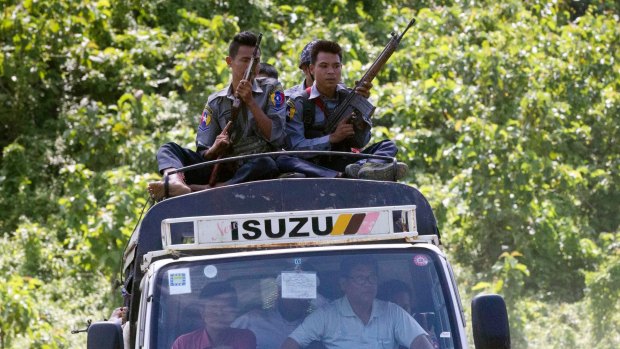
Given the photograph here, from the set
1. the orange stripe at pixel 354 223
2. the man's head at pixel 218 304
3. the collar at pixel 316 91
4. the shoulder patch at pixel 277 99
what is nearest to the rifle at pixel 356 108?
the collar at pixel 316 91

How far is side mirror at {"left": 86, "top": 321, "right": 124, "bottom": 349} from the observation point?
510 centimetres

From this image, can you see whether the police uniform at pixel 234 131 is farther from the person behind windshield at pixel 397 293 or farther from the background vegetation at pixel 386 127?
the background vegetation at pixel 386 127

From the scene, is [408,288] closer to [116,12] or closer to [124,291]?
[124,291]

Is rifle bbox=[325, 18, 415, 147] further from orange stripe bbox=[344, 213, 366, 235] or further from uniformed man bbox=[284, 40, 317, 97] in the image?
orange stripe bbox=[344, 213, 366, 235]

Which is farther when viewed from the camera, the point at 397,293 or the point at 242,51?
the point at 242,51

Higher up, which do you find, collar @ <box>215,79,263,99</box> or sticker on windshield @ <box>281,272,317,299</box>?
collar @ <box>215,79,263,99</box>

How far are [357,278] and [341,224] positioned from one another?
288 millimetres

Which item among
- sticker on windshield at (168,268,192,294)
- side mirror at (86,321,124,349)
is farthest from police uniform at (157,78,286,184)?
side mirror at (86,321,124,349)

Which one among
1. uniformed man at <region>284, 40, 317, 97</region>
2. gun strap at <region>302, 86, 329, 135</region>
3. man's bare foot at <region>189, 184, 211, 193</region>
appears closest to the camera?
man's bare foot at <region>189, 184, 211, 193</region>

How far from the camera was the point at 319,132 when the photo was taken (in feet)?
24.4

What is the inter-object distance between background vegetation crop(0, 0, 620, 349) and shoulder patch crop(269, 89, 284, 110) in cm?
466

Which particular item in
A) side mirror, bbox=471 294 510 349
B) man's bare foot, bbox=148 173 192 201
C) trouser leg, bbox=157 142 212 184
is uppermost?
trouser leg, bbox=157 142 212 184

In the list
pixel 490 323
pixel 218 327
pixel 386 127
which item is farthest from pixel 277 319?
pixel 386 127

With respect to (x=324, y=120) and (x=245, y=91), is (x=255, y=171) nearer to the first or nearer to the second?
(x=245, y=91)
